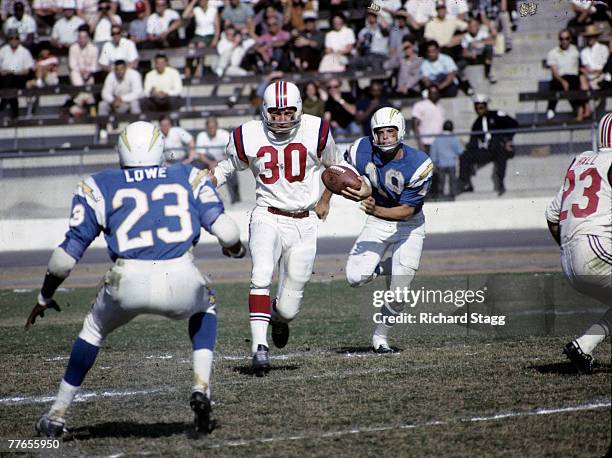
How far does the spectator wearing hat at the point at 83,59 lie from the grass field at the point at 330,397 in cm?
1035

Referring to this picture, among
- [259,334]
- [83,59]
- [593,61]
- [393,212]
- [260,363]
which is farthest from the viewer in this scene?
[83,59]

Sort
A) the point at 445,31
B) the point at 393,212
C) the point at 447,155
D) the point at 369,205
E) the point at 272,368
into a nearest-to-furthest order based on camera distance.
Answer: the point at 272,368 → the point at 369,205 → the point at 393,212 → the point at 447,155 → the point at 445,31

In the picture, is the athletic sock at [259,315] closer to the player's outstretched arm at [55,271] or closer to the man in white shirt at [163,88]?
the player's outstretched arm at [55,271]

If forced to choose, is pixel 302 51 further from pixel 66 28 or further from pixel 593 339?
pixel 593 339

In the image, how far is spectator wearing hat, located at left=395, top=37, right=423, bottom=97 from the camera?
17.5 m

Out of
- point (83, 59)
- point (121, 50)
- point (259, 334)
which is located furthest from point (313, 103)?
point (259, 334)

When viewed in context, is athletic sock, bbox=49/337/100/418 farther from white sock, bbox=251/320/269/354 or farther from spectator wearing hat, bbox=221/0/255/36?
spectator wearing hat, bbox=221/0/255/36

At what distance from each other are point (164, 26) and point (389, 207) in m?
12.2

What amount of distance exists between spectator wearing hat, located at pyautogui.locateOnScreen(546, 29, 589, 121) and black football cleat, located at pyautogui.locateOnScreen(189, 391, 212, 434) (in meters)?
13.1

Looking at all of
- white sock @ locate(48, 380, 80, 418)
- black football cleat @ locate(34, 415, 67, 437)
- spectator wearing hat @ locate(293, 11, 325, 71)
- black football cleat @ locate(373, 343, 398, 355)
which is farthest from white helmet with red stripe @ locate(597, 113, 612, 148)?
spectator wearing hat @ locate(293, 11, 325, 71)

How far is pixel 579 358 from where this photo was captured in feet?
21.5

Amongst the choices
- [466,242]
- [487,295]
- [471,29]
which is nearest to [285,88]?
[487,295]

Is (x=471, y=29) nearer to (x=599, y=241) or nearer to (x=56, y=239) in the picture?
(x=56, y=239)

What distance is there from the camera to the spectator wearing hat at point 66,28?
19703 mm
